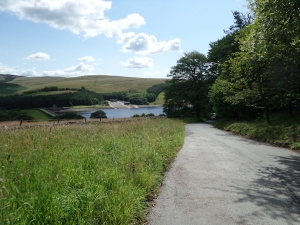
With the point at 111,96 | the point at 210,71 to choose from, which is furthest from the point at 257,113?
the point at 111,96

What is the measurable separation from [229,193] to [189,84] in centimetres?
5320

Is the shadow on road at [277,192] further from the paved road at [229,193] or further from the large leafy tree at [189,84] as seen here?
the large leafy tree at [189,84]

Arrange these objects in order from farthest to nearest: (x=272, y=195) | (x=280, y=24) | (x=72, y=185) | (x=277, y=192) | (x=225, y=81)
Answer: (x=225, y=81) < (x=280, y=24) < (x=277, y=192) < (x=272, y=195) < (x=72, y=185)

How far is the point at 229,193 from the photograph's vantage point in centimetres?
→ 569

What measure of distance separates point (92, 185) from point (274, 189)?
4367 millimetres

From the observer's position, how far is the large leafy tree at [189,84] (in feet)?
187

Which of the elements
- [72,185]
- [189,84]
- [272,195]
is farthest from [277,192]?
[189,84]

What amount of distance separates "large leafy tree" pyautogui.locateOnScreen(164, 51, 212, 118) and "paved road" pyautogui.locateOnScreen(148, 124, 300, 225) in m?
48.4

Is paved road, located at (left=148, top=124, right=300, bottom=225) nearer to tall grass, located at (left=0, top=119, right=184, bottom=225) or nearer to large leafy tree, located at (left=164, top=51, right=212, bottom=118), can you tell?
tall grass, located at (left=0, top=119, right=184, bottom=225)

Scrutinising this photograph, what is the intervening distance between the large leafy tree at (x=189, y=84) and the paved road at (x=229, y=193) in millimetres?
48362

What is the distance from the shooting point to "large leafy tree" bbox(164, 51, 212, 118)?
57.1 metres


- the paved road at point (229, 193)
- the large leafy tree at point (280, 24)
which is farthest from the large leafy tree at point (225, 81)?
the paved road at point (229, 193)

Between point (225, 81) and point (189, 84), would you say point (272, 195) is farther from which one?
point (189, 84)

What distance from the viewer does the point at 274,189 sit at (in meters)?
6.06
